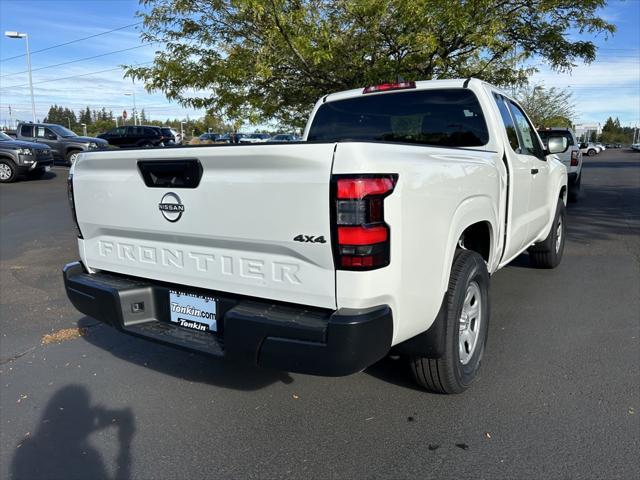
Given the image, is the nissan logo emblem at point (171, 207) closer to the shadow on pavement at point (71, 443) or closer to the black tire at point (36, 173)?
the shadow on pavement at point (71, 443)

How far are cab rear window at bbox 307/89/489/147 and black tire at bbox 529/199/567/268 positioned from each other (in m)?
2.47

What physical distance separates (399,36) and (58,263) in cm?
587

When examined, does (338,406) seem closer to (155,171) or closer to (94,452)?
(94,452)

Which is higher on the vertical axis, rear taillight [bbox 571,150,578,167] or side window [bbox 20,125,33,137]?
side window [bbox 20,125,33,137]

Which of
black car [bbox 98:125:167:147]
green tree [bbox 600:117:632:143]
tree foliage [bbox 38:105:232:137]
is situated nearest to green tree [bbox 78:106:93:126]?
tree foliage [bbox 38:105:232:137]

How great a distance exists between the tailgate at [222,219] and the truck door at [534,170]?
8.91 ft

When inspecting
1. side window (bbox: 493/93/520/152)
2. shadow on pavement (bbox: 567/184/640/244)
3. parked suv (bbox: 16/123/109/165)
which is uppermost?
parked suv (bbox: 16/123/109/165)

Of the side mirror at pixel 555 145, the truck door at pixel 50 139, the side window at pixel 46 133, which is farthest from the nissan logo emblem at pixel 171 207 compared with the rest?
the side window at pixel 46 133

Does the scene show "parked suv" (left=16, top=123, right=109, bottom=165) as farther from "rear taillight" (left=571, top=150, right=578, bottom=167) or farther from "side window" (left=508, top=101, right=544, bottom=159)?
"side window" (left=508, top=101, right=544, bottom=159)

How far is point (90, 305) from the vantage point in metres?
3.18

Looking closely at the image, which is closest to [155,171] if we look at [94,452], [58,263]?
[94,452]

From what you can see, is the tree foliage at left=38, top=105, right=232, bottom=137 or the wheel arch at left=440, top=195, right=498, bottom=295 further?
the tree foliage at left=38, top=105, right=232, bottom=137

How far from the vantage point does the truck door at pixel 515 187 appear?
396 cm

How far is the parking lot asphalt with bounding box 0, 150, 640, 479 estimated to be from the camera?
263 centimetres
